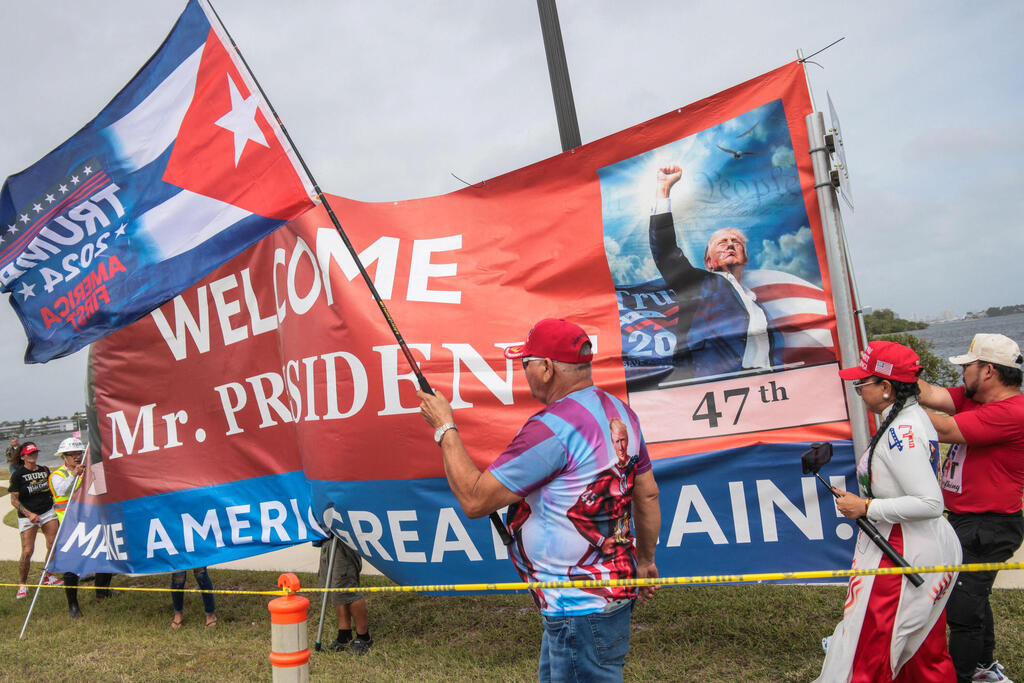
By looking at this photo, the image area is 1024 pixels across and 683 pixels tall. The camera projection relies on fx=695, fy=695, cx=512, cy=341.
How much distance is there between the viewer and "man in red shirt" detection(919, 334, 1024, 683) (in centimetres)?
310

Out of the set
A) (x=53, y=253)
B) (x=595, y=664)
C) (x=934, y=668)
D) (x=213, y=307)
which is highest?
(x=53, y=253)

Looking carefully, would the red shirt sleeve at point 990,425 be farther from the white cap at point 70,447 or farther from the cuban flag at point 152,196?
the white cap at point 70,447

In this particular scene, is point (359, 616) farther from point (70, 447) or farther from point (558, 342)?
point (70, 447)

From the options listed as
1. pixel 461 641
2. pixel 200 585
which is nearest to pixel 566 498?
pixel 461 641

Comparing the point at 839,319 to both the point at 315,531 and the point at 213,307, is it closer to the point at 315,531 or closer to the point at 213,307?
the point at 315,531

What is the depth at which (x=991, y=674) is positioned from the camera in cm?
326

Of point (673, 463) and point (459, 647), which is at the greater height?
point (673, 463)

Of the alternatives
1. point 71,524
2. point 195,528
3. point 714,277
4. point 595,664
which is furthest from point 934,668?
point 71,524

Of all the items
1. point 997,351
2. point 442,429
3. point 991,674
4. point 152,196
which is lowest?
point 991,674

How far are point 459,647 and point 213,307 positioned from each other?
314 cm

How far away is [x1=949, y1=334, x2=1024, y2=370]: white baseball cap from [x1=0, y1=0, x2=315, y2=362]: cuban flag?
3.47m

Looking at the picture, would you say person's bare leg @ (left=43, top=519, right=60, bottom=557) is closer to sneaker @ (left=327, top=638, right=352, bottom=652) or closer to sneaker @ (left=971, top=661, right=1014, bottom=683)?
sneaker @ (left=327, top=638, right=352, bottom=652)

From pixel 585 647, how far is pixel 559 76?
4.15m

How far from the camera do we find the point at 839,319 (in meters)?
3.55
